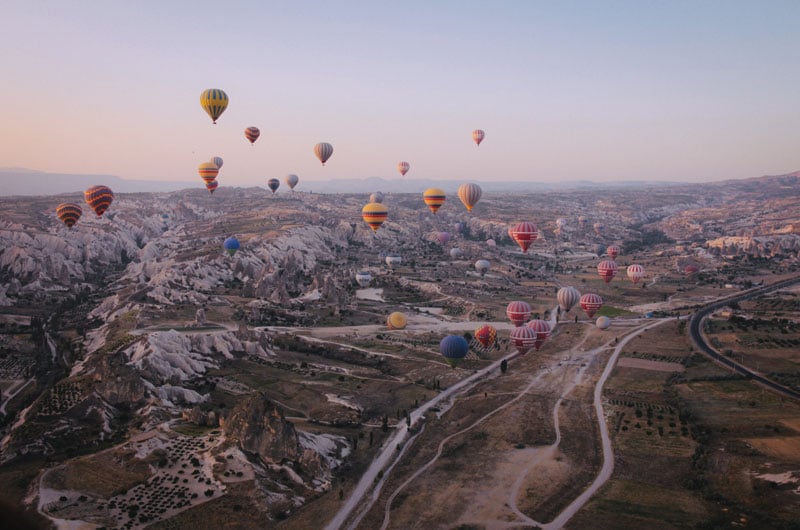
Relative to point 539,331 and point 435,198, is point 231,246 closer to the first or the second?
point 435,198

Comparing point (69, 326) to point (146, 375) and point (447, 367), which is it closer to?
point (146, 375)

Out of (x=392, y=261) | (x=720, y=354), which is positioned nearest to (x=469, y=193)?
(x=720, y=354)

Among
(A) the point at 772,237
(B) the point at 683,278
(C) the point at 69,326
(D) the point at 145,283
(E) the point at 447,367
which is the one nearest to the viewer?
(E) the point at 447,367

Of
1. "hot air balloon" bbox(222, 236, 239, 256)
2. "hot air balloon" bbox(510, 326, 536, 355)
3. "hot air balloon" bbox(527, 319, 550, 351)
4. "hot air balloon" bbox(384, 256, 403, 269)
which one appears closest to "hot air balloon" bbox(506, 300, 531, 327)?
"hot air balloon" bbox(527, 319, 550, 351)

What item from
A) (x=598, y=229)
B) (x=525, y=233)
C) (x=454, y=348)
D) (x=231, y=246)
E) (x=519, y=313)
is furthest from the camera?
(x=598, y=229)

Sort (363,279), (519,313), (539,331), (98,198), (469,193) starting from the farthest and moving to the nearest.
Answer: (363,279) < (469,193) < (98,198) < (519,313) < (539,331)

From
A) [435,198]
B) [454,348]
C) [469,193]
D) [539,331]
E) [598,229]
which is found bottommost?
[454,348]

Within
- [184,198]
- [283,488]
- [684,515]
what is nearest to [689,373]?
[684,515]
